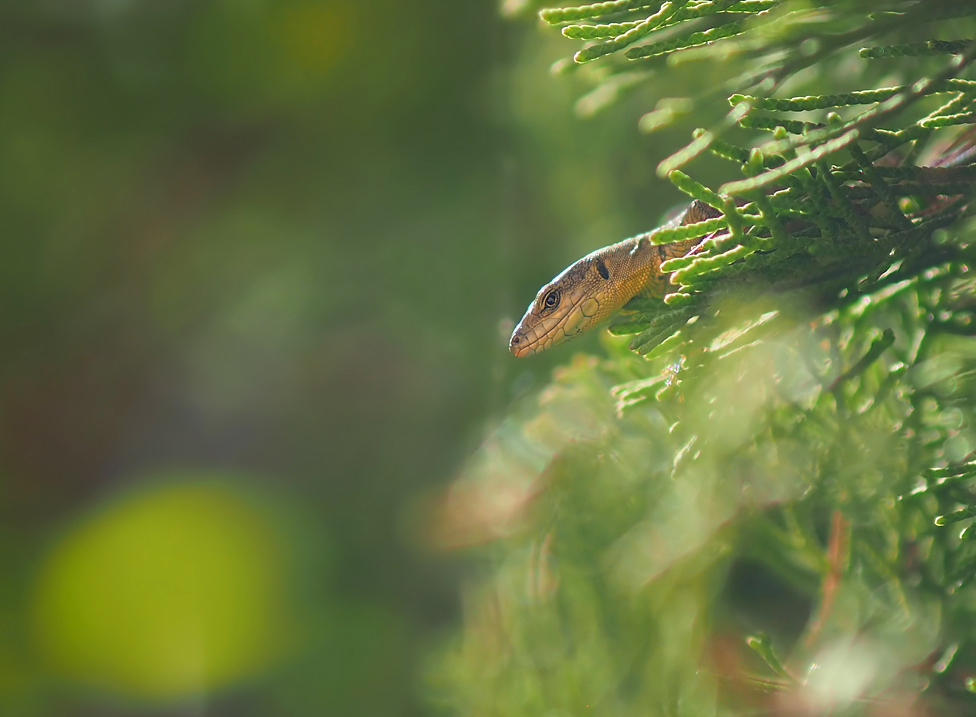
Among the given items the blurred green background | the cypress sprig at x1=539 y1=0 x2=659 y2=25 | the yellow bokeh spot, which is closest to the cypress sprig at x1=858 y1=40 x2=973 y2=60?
the cypress sprig at x1=539 y1=0 x2=659 y2=25

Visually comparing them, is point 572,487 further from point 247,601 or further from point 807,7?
point 247,601

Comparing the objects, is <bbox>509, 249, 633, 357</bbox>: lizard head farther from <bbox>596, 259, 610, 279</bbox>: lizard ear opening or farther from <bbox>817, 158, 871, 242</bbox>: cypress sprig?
<bbox>817, 158, 871, 242</bbox>: cypress sprig

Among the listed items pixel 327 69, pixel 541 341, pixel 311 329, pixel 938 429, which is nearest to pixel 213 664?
pixel 311 329

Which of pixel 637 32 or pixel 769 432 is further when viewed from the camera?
pixel 769 432

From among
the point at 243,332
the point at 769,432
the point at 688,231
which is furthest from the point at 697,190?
the point at 243,332

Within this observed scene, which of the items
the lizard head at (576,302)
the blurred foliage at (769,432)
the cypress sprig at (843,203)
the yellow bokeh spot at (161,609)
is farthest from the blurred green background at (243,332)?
the cypress sprig at (843,203)

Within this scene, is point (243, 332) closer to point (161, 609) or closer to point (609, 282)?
point (161, 609)
